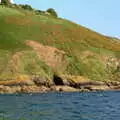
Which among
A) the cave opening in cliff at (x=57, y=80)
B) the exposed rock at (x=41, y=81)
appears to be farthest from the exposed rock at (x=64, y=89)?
the exposed rock at (x=41, y=81)

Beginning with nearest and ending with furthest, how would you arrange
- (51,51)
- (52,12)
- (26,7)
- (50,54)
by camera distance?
(50,54) < (51,51) < (26,7) < (52,12)

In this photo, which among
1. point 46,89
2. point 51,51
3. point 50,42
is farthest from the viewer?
point 50,42

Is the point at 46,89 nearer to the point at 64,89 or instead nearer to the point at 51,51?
the point at 64,89

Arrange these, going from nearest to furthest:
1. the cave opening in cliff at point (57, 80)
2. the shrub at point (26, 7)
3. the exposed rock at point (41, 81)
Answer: the exposed rock at point (41, 81) → the cave opening in cliff at point (57, 80) → the shrub at point (26, 7)

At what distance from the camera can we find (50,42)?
497 ft

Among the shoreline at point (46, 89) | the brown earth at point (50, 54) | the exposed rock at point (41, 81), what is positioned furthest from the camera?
the brown earth at point (50, 54)

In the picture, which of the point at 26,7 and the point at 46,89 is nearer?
the point at 46,89

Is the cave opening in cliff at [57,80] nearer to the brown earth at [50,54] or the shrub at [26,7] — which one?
the brown earth at [50,54]

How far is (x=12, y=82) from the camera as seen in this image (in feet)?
397

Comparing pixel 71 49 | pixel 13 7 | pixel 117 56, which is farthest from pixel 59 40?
pixel 13 7

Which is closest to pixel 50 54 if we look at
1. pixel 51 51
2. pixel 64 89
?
pixel 51 51

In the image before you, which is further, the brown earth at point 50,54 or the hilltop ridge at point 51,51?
the brown earth at point 50,54

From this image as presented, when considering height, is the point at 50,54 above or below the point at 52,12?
below

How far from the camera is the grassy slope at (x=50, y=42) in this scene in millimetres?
135625
